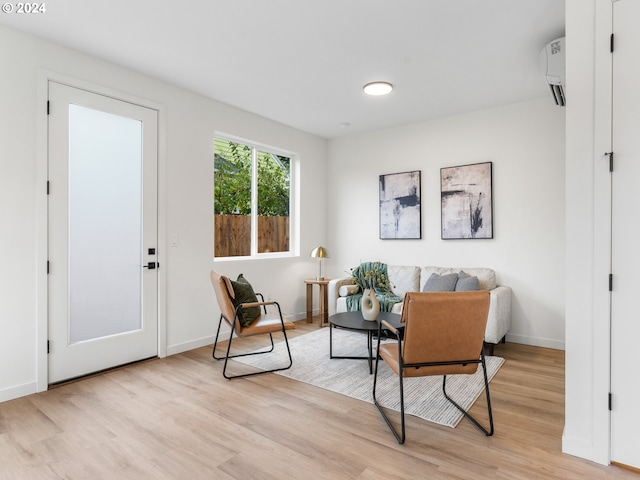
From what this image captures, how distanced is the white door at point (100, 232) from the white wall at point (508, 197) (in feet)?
10.1

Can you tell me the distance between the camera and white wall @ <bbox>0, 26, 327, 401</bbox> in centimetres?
275

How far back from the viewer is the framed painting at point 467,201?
4.43 meters

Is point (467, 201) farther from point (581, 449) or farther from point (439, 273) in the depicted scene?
point (581, 449)

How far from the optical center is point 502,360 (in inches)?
142

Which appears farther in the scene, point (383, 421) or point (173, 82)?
point (173, 82)

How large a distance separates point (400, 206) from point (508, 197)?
135cm

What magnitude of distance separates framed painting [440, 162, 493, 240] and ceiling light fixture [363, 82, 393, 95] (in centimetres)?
145

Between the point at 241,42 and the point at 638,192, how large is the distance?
2.84m

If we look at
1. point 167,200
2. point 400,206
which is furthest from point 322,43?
point 400,206

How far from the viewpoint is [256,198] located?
197 inches

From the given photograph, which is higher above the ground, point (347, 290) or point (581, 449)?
point (347, 290)

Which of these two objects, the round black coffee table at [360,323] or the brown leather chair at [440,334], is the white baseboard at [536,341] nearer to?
the round black coffee table at [360,323]

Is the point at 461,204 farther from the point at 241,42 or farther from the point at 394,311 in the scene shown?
the point at 241,42

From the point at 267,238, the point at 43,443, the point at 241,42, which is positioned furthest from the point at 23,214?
the point at 267,238
